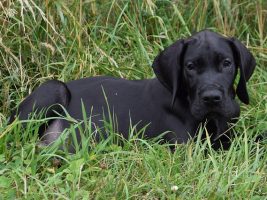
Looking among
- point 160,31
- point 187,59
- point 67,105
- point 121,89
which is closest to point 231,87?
point 187,59

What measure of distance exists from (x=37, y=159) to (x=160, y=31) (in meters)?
2.47

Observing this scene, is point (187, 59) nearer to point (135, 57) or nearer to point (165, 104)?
point (165, 104)

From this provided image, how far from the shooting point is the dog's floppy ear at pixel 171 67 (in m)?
5.43

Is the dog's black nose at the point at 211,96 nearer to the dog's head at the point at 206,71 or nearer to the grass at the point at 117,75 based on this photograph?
the dog's head at the point at 206,71

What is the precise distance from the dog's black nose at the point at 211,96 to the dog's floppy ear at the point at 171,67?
25cm

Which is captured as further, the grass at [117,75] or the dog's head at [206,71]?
the dog's head at [206,71]

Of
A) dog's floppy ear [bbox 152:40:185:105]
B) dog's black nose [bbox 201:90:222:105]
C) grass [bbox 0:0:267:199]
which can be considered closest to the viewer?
grass [bbox 0:0:267:199]

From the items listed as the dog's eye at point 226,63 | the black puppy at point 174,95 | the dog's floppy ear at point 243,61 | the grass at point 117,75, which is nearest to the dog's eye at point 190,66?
the black puppy at point 174,95

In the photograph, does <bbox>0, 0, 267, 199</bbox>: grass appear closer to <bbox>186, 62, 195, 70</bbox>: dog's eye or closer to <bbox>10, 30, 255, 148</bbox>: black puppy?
<bbox>10, 30, 255, 148</bbox>: black puppy

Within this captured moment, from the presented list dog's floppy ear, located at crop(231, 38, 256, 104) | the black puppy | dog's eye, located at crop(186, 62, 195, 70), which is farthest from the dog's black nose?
dog's floppy ear, located at crop(231, 38, 256, 104)

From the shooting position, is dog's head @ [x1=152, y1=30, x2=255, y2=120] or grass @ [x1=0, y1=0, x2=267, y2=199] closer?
grass @ [x1=0, y1=0, x2=267, y2=199]

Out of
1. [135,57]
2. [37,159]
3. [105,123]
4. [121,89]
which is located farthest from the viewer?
[135,57]

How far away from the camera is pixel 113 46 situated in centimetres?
672

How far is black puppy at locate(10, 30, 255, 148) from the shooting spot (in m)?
5.32
